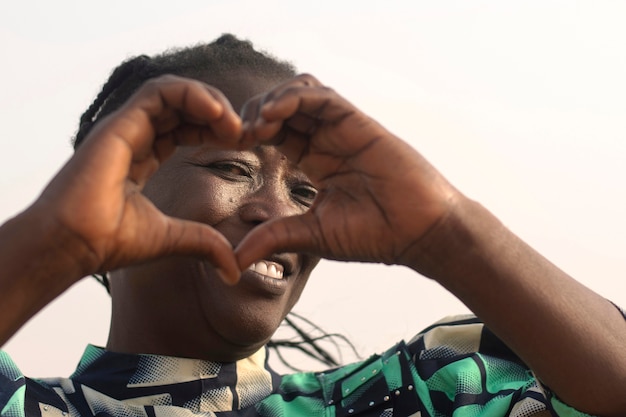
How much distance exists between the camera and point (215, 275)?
9.72 feet

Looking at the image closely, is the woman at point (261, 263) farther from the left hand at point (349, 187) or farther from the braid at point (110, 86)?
the braid at point (110, 86)

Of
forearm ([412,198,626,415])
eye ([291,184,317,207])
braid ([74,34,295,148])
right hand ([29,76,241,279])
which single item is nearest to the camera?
right hand ([29,76,241,279])

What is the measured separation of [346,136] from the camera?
2219mm

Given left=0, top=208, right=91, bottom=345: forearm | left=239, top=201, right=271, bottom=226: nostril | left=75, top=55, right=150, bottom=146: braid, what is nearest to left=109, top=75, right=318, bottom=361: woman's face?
left=239, top=201, right=271, bottom=226: nostril

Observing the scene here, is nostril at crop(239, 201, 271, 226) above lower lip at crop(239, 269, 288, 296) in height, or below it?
above

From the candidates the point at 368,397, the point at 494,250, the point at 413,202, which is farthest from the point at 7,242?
the point at 368,397

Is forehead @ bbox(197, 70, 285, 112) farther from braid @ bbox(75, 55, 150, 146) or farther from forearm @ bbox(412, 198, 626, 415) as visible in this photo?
forearm @ bbox(412, 198, 626, 415)

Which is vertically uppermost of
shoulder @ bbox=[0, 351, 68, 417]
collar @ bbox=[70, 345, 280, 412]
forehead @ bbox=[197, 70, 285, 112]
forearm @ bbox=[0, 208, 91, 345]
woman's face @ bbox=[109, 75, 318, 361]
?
forehead @ bbox=[197, 70, 285, 112]

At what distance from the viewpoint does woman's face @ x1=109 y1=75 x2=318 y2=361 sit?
2.94 m

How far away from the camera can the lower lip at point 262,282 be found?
2.93 meters

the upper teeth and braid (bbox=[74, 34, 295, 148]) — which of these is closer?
the upper teeth

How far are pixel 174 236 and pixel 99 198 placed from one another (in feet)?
0.59

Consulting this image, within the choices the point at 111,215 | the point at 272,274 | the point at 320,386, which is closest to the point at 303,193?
the point at 272,274

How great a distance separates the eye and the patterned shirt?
0.49 metres
